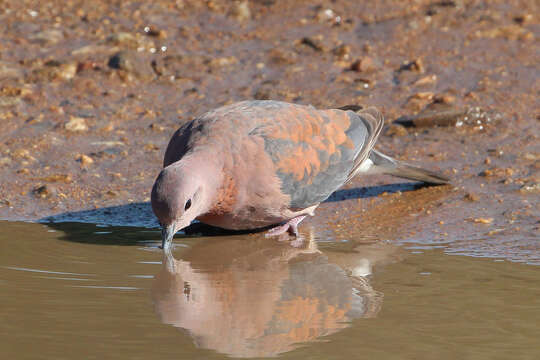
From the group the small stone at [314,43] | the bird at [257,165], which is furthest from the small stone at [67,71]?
the bird at [257,165]

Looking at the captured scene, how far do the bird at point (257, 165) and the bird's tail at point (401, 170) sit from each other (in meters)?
0.22

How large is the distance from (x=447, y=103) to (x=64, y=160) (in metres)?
3.52

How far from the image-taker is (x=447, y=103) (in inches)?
306

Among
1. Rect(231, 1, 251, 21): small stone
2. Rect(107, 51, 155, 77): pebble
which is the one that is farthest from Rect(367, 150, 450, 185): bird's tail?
Rect(231, 1, 251, 21): small stone

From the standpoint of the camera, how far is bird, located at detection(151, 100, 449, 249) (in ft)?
15.9

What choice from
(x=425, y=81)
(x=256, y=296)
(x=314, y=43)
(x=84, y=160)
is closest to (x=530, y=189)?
(x=425, y=81)

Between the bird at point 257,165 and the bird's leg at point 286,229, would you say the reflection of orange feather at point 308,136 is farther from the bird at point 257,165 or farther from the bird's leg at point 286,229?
the bird's leg at point 286,229

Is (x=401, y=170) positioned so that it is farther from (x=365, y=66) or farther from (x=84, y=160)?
(x=84, y=160)

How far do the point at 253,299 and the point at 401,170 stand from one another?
2500mm

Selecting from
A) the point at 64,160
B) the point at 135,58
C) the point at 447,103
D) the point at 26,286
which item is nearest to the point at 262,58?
the point at 135,58

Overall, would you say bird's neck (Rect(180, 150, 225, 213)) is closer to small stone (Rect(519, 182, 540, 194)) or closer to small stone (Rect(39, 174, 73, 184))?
small stone (Rect(39, 174, 73, 184))

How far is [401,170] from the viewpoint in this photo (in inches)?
252

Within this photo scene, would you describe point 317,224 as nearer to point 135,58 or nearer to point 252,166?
point 252,166

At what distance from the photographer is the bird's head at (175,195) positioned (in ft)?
15.5
